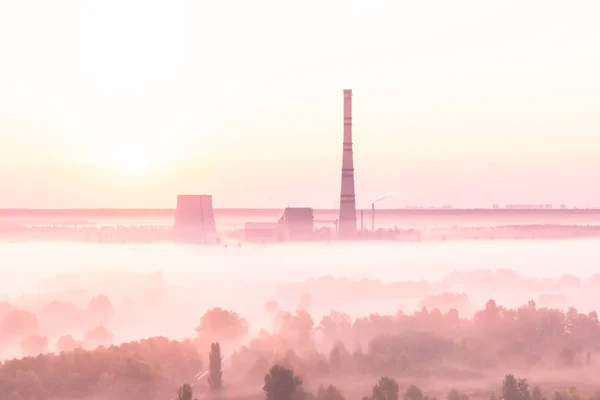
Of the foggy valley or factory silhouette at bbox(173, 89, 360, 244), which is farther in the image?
factory silhouette at bbox(173, 89, 360, 244)

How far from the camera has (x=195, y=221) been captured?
128500mm

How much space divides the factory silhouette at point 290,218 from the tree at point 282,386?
46.2 metres

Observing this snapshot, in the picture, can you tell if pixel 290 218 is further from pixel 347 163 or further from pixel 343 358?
pixel 343 358

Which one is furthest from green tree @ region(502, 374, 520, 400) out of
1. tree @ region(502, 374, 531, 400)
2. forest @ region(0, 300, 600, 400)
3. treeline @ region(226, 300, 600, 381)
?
treeline @ region(226, 300, 600, 381)

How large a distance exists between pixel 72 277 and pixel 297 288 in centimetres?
4832

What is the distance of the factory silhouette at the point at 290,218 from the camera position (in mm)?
124000

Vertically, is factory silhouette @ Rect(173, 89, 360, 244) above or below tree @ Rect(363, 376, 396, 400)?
above

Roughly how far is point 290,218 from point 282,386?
56.0 metres

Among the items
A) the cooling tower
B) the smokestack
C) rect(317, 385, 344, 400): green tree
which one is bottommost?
rect(317, 385, 344, 400): green tree

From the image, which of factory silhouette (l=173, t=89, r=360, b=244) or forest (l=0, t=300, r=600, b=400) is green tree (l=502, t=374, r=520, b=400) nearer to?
forest (l=0, t=300, r=600, b=400)

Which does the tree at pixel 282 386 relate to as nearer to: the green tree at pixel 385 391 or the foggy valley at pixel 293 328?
the green tree at pixel 385 391

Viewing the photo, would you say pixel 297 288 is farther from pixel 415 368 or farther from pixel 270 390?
pixel 270 390

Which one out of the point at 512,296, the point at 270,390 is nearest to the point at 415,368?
the point at 270,390

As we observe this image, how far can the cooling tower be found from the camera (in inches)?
4943
